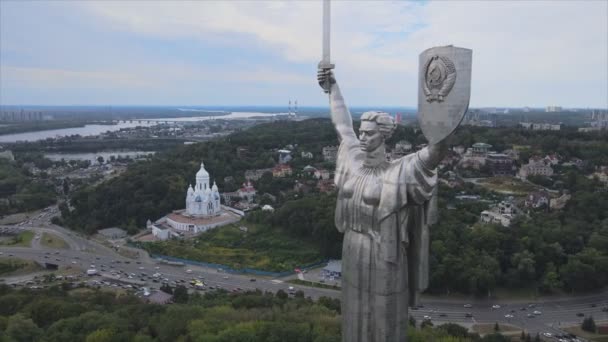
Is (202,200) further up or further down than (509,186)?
further down

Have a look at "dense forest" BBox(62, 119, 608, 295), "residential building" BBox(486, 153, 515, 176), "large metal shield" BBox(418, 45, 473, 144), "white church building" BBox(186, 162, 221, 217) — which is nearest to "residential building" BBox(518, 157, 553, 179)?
"dense forest" BBox(62, 119, 608, 295)

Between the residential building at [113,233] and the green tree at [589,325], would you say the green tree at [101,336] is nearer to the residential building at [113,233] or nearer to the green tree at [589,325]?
Answer: the green tree at [589,325]

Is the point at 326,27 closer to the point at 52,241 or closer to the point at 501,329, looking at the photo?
the point at 501,329

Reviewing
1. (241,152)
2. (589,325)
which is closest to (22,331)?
(589,325)

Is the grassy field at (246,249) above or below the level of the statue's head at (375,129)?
below

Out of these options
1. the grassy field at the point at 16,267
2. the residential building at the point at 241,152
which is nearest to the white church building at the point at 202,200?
the grassy field at the point at 16,267

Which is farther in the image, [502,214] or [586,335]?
[502,214]

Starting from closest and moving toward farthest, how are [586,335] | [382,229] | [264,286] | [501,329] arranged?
[382,229]
[586,335]
[501,329]
[264,286]
